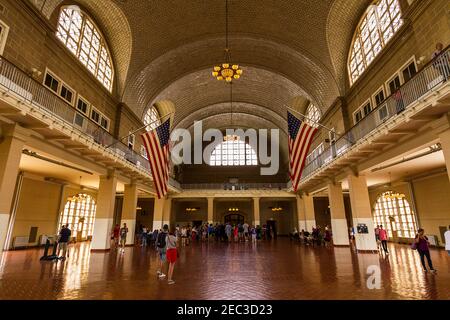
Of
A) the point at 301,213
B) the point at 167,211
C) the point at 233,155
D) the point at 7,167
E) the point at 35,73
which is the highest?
the point at 233,155

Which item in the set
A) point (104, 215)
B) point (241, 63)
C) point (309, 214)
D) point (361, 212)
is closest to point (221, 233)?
point (309, 214)

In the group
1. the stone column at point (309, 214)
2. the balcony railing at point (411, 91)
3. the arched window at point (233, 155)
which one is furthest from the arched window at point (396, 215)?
the arched window at point (233, 155)

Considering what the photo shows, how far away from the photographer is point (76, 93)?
12164mm

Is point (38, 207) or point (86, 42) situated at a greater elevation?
point (86, 42)

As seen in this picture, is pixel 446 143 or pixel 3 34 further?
pixel 3 34

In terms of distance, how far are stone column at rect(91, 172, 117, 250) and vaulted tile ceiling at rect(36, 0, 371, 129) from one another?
5710 millimetres

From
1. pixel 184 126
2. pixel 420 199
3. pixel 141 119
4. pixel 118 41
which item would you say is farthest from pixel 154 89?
pixel 420 199

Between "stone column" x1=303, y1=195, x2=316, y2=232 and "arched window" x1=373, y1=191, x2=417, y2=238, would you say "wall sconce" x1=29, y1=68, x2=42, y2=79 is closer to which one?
"arched window" x1=373, y1=191, x2=417, y2=238

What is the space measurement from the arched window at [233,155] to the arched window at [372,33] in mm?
20249

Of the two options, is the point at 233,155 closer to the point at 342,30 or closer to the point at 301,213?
the point at 301,213

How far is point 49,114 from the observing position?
7.98 metres

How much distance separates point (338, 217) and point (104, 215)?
14.3m

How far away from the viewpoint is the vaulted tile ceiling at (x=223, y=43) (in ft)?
44.8
